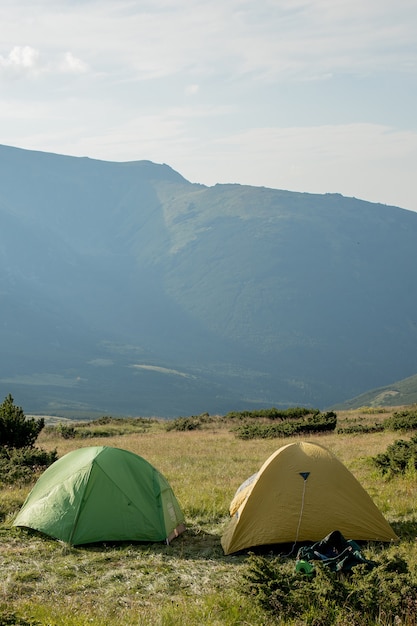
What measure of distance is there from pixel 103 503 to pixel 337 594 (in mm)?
5754

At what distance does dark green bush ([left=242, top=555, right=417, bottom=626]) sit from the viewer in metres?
8.40

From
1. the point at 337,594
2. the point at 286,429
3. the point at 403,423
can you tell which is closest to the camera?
the point at 337,594

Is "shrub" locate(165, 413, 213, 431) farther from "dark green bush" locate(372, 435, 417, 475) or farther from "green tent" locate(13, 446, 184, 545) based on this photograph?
"green tent" locate(13, 446, 184, 545)

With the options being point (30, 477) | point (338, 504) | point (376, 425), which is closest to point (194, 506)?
point (338, 504)

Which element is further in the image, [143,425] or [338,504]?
[143,425]

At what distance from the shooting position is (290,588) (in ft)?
30.4

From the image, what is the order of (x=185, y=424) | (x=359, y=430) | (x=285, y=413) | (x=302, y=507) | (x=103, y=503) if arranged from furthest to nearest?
1. (x=285, y=413)
2. (x=185, y=424)
3. (x=359, y=430)
4. (x=103, y=503)
5. (x=302, y=507)

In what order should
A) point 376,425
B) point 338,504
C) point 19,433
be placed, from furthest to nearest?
1. point 376,425
2. point 19,433
3. point 338,504

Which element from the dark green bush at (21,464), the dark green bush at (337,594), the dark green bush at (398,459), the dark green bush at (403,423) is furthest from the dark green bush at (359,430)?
the dark green bush at (337,594)

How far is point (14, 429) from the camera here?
24266 mm

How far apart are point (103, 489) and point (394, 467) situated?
8187 mm

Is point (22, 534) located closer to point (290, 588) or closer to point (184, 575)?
point (184, 575)

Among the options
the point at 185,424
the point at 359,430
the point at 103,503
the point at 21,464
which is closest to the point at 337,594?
the point at 103,503

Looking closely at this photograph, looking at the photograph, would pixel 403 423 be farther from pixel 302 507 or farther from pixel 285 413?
pixel 302 507
